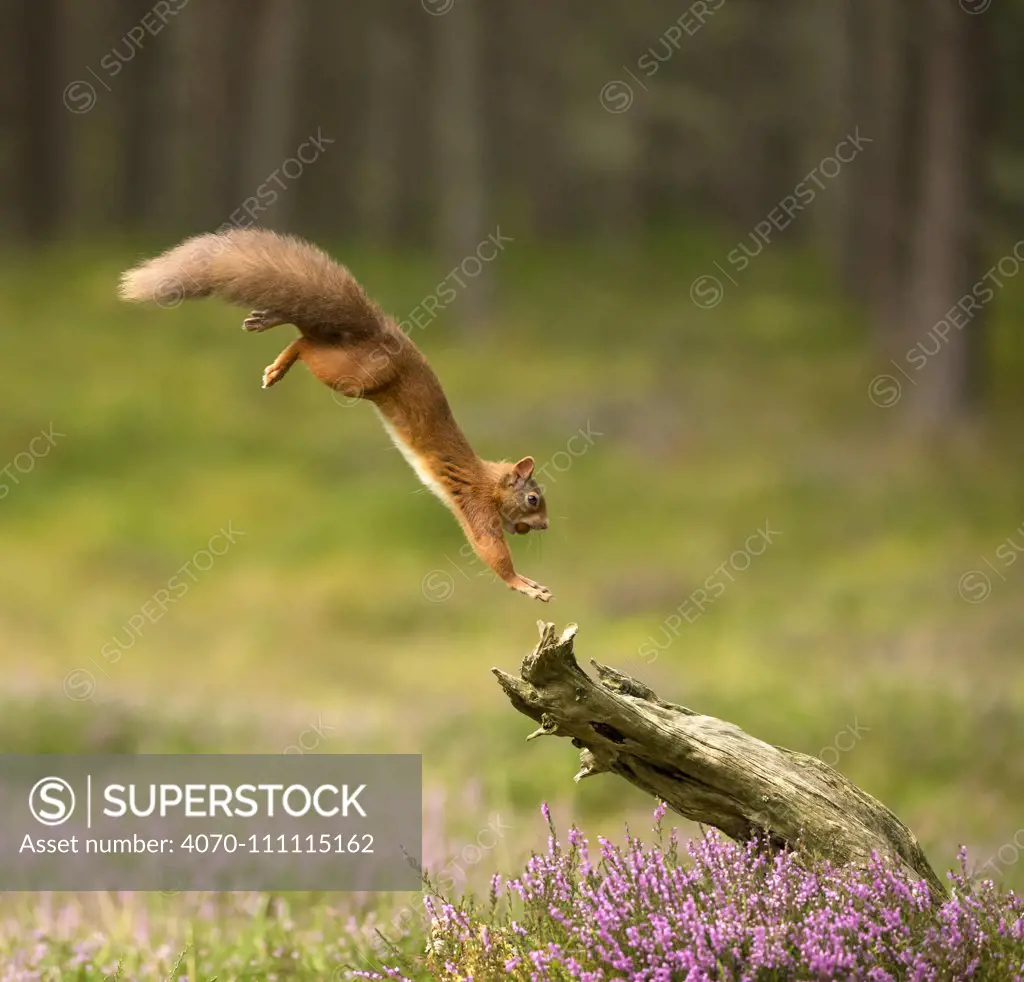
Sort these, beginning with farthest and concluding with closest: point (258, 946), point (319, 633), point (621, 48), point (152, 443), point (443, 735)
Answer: point (621, 48) → point (152, 443) → point (319, 633) → point (443, 735) → point (258, 946)

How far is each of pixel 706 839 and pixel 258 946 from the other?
6.82 ft

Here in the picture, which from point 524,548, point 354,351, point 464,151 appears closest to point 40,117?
point 464,151

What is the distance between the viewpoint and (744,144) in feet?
113

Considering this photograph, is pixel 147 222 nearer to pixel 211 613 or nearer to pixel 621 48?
pixel 621 48

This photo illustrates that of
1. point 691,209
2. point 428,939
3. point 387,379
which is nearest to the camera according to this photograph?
point 387,379

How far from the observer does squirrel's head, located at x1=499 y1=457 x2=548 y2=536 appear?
3.98 m

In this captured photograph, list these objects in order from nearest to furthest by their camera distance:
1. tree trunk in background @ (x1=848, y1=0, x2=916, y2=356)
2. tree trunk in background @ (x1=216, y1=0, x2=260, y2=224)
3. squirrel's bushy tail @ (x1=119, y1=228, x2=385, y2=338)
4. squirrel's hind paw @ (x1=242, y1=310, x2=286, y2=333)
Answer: squirrel's bushy tail @ (x1=119, y1=228, x2=385, y2=338) → squirrel's hind paw @ (x1=242, y1=310, x2=286, y2=333) → tree trunk in background @ (x1=848, y1=0, x2=916, y2=356) → tree trunk in background @ (x1=216, y1=0, x2=260, y2=224)

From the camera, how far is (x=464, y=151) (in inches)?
887

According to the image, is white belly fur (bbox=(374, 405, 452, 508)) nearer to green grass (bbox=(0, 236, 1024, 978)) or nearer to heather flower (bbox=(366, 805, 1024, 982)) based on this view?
heather flower (bbox=(366, 805, 1024, 982))

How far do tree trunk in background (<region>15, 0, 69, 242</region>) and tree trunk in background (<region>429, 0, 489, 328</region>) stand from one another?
10377 millimetres

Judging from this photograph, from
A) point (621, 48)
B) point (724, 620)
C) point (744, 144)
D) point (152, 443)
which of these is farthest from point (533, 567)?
point (744, 144)

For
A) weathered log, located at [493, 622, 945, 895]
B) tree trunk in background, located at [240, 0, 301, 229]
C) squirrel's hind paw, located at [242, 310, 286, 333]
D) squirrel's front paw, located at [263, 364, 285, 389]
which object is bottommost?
weathered log, located at [493, 622, 945, 895]

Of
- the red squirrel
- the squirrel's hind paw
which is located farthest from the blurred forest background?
the squirrel's hind paw

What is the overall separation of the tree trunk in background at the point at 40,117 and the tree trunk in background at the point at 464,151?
10377 mm
